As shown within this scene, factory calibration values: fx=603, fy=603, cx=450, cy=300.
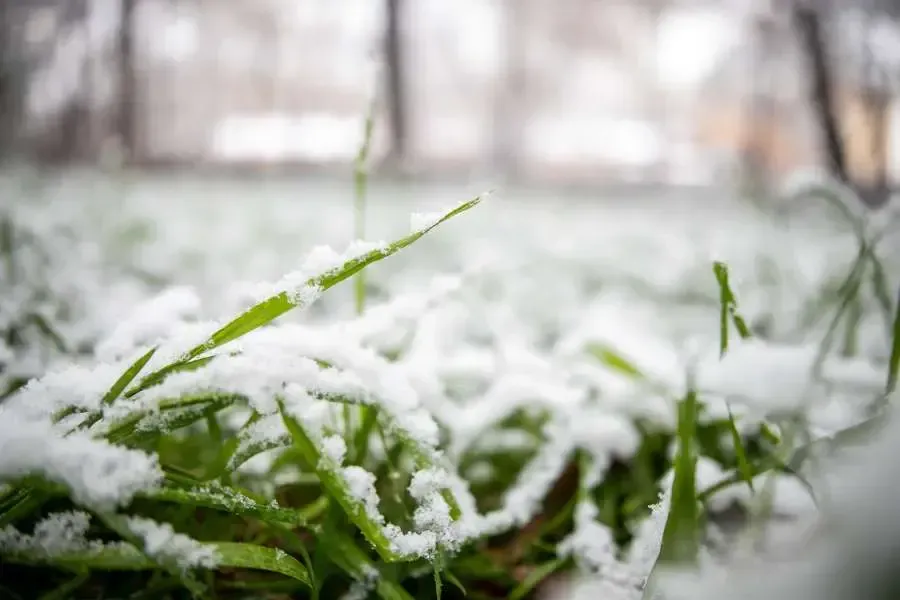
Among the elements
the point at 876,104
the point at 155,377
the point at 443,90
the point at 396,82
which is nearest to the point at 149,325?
the point at 155,377

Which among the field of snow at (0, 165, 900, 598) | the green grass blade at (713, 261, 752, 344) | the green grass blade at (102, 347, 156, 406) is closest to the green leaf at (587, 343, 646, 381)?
the field of snow at (0, 165, 900, 598)

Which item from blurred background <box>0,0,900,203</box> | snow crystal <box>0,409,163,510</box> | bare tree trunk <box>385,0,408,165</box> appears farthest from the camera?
bare tree trunk <box>385,0,408,165</box>

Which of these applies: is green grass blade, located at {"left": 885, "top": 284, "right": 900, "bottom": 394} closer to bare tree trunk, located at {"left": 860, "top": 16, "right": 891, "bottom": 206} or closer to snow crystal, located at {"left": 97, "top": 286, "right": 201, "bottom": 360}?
snow crystal, located at {"left": 97, "top": 286, "right": 201, "bottom": 360}

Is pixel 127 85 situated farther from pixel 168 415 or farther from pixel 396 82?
pixel 168 415

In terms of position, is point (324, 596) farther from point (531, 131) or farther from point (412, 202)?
point (531, 131)

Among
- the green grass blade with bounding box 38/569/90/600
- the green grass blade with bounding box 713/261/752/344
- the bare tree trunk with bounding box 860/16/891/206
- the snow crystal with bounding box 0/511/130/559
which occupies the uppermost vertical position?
the bare tree trunk with bounding box 860/16/891/206

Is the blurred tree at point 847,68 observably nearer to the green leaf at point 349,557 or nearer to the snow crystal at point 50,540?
the green leaf at point 349,557

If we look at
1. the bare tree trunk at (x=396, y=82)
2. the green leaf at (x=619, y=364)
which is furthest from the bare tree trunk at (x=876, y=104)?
the bare tree trunk at (x=396, y=82)
